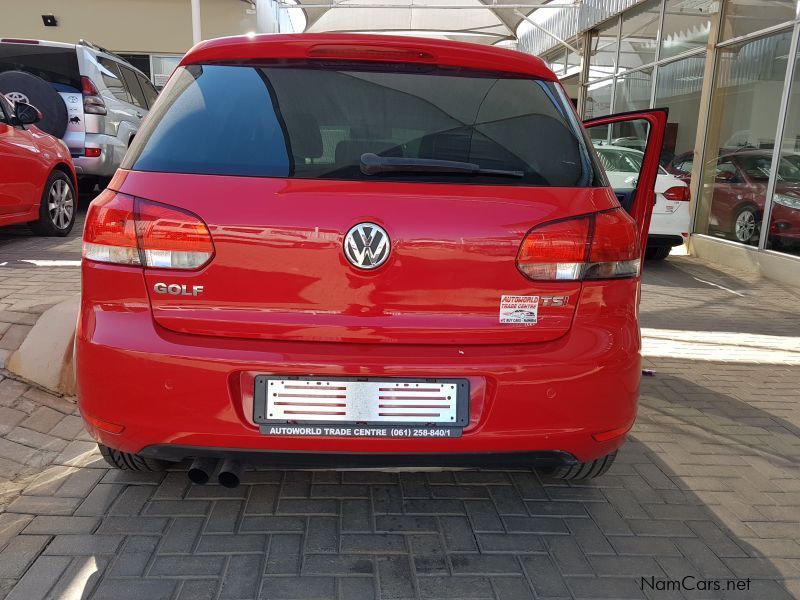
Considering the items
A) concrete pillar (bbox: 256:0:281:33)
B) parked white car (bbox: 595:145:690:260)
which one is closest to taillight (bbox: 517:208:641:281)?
parked white car (bbox: 595:145:690:260)

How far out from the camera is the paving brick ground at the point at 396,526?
7.05 ft

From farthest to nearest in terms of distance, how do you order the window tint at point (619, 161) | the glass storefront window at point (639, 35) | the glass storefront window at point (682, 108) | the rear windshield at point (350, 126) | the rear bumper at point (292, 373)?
the glass storefront window at point (639, 35)
the glass storefront window at point (682, 108)
the window tint at point (619, 161)
the rear windshield at point (350, 126)
the rear bumper at point (292, 373)

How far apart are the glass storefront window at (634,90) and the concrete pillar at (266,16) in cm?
952

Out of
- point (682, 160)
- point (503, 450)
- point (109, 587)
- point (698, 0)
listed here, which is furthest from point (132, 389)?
point (698, 0)

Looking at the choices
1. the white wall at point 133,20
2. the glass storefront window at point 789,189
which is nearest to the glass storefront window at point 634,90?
the glass storefront window at point 789,189

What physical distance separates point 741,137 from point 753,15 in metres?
1.56

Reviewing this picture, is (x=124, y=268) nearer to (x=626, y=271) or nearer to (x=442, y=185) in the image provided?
(x=442, y=185)

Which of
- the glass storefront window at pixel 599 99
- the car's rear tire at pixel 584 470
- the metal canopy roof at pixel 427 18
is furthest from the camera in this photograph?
the metal canopy roof at pixel 427 18

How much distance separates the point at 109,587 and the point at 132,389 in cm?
61

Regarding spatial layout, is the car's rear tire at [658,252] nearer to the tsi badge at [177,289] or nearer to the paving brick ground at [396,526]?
the paving brick ground at [396,526]

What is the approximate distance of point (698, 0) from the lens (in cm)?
1038

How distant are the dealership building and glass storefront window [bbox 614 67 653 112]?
0.12ft

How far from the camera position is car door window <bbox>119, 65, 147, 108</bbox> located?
9741 millimetres

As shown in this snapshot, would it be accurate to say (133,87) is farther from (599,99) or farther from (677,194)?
(599,99)
